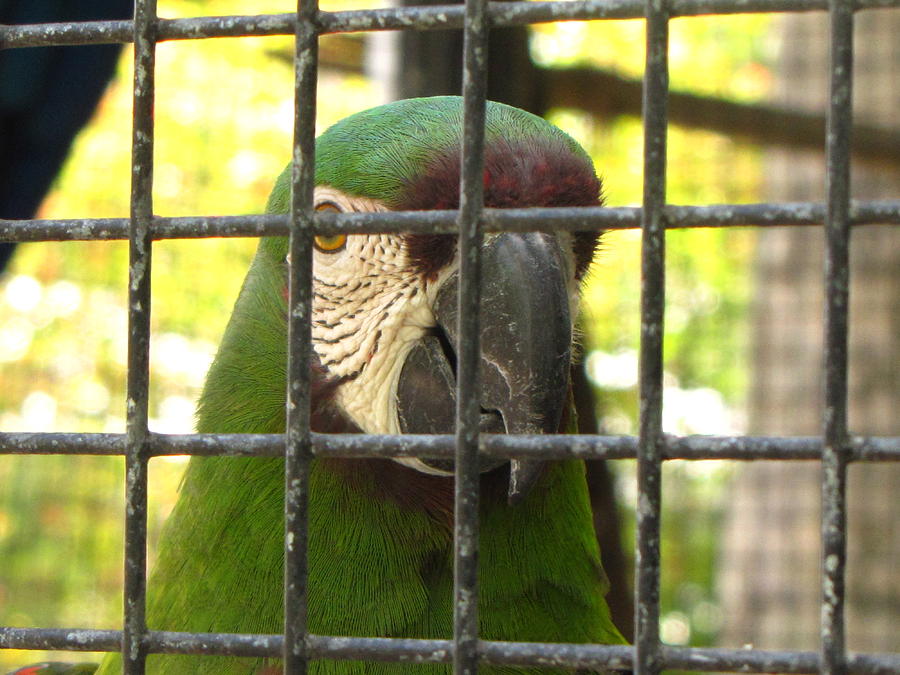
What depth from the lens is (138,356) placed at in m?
0.90

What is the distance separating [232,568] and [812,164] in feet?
12.2

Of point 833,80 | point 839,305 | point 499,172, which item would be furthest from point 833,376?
point 499,172

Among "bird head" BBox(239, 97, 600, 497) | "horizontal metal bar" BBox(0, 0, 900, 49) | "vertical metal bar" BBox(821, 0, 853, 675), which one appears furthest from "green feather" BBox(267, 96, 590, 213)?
"vertical metal bar" BBox(821, 0, 853, 675)

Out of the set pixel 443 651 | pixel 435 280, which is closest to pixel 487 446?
pixel 443 651

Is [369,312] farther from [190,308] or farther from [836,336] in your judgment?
[190,308]

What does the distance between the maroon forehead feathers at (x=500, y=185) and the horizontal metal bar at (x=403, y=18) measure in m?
0.40

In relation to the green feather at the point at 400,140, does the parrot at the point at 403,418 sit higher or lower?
lower

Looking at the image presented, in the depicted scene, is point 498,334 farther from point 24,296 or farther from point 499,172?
point 24,296

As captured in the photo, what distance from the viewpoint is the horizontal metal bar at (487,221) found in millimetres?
744

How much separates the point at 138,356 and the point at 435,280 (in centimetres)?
46

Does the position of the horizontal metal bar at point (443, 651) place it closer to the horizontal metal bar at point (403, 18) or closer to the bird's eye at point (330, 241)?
the horizontal metal bar at point (403, 18)

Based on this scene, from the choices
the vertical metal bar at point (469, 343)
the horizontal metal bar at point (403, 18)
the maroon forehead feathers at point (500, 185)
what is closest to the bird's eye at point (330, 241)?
the maroon forehead feathers at point (500, 185)

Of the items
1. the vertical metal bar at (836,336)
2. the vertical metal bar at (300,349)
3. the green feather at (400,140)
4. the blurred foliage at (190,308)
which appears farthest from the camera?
the blurred foliage at (190,308)

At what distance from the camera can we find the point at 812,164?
4.33 metres
